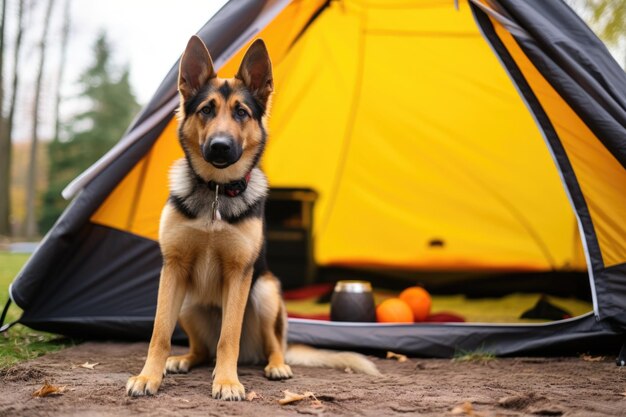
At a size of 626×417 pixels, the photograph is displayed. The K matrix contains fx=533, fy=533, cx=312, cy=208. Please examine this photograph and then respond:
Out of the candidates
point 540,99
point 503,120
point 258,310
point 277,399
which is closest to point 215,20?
point 258,310

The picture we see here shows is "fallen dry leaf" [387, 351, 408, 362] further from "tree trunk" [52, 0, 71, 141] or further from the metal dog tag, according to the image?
"tree trunk" [52, 0, 71, 141]

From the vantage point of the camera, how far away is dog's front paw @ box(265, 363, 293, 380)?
2.56 meters

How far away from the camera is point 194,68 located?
8.20ft

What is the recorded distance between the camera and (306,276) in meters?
5.50

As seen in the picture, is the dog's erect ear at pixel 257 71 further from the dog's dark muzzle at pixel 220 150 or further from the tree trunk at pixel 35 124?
the tree trunk at pixel 35 124

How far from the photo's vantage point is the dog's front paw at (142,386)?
2107mm

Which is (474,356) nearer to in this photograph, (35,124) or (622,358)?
(622,358)

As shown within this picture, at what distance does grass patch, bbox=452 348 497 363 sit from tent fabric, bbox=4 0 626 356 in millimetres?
56

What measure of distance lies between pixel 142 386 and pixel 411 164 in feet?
12.6

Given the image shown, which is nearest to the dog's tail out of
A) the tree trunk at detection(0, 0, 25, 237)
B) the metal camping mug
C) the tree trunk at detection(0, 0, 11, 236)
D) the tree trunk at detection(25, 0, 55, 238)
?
the metal camping mug

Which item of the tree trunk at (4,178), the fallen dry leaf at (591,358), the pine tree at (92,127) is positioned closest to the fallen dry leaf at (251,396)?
the fallen dry leaf at (591,358)

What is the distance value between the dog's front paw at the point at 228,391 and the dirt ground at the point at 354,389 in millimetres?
43

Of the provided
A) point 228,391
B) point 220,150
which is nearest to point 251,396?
point 228,391

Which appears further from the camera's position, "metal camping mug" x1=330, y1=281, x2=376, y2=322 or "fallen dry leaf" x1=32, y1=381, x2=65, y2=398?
"metal camping mug" x1=330, y1=281, x2=376, y2=322
